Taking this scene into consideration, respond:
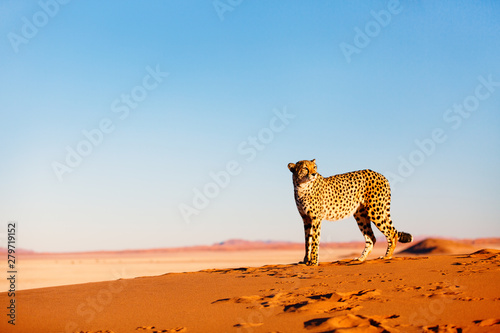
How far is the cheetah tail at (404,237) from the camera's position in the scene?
11.1m

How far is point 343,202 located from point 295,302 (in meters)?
5.42

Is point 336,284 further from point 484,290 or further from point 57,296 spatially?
point 57,296

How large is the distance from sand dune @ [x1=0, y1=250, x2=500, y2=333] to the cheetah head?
8.16 ft

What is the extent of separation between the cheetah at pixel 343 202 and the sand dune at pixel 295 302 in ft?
7.26

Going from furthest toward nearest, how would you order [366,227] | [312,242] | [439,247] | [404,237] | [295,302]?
[439,247]
[366,227]
[404,237]
[312,242]
[295,302]

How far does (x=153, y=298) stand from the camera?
7055 millimetres

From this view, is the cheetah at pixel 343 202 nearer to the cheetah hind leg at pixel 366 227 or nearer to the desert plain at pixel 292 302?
the cheetah hind leg at pixel 366 227

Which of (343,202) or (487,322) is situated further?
(343,202)

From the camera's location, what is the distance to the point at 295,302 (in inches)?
236

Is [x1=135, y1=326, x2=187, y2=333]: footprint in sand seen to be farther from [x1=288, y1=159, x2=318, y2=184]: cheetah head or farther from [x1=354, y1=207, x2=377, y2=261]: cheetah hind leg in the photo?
[x1=354, y1=207, x2=377, y2=261]: cheetah hind leg

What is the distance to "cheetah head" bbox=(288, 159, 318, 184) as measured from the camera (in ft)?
34.4

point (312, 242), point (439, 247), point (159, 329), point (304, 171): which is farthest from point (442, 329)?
point (439, 247)

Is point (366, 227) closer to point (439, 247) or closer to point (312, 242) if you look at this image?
point (312, 242)

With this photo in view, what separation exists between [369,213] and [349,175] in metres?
1.02
